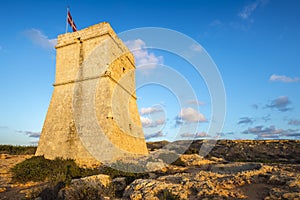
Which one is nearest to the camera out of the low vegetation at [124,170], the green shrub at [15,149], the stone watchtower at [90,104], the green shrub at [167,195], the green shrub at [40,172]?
the green shrub at [167,195]

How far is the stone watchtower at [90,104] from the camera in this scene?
10.7 meters

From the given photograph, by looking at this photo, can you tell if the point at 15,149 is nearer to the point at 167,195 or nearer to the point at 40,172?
the point at 40,172

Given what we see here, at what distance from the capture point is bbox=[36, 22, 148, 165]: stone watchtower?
10680 mm

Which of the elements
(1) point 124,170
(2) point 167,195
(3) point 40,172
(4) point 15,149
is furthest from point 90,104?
(4) point 15,149

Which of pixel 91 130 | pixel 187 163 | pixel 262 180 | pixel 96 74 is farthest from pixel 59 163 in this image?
pixel 262 180

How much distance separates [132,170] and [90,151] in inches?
152

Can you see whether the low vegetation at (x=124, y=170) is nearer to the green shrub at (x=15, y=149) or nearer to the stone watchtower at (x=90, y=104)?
the stone watchtower at (x=90, y=104)

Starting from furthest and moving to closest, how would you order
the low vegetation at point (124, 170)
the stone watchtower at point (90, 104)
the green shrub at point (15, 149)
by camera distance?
the green shrub at point (15, 149)
the stone watchtower at point (90, 104)
the low vegetation at point (124, 170)

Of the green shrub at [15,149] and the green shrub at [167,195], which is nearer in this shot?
the green shrub at [167,195]

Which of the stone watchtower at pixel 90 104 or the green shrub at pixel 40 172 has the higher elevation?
the stone watchtower at pixel 90 104

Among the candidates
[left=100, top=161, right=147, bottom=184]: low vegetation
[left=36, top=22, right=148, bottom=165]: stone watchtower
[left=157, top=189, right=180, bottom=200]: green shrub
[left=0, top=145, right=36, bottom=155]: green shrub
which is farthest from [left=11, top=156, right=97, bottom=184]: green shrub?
[left=0, top=145, right=36, bottom=155]: green shrub

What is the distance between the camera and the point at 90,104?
461 inches

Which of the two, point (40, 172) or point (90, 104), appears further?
point (90, 104)

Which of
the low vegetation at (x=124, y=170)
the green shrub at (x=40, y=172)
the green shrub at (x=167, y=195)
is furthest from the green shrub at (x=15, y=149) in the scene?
the green shrub at (x=167, y=195)
